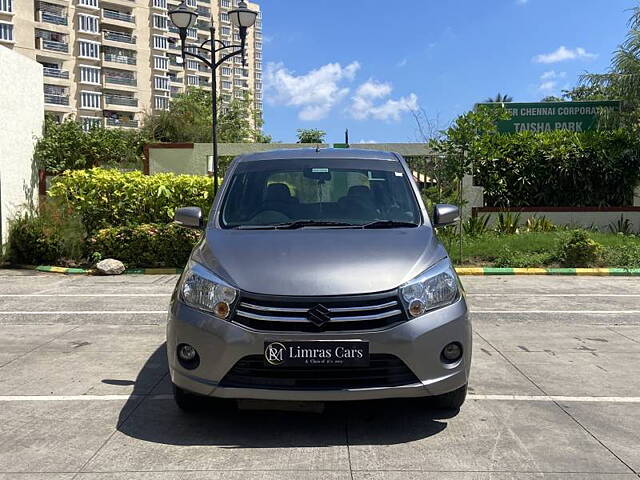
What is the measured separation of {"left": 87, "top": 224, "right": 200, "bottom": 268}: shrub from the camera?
1365 centimetres

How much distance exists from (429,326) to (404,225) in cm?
115

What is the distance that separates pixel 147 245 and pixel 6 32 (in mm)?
67938

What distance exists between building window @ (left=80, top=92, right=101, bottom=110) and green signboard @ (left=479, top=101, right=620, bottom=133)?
68938 millimetres

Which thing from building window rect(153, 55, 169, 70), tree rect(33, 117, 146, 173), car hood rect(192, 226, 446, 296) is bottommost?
car hood rect(192, 226, 446, 296)

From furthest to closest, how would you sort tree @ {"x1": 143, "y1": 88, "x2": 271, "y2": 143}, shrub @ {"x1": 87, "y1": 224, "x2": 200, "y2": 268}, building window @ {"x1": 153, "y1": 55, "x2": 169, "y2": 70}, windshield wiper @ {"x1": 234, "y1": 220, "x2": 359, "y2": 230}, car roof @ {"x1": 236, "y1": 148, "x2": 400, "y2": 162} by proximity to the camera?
building window @ {"x1": 153, "y1": 55, "x2": 169, "y2": 70}, tree @ {"x1": 143, "y1": 88, "x2": 271, "y2": 143}, shrub @ {"x1": 87, "y1": 224, "x2": 200, "y2": 268}, car roof @ {"x1": 236, "y1": 148, "x2": 400, "y2": 162}, windshield wiper @ {"x1": 234, "y1": 220, "x2": 359, "y2": 230}

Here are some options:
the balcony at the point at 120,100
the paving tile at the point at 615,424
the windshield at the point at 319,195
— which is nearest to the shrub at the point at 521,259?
the windshield at the point at 319,195

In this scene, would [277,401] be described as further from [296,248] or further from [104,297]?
[104,297]

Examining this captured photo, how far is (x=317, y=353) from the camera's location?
378 centimetres

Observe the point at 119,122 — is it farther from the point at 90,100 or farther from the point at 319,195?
the point at 319,195

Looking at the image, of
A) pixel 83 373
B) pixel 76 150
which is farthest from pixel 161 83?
pixel 83 373

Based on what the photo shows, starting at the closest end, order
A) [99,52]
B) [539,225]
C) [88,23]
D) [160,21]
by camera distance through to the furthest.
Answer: [539,225], [88,23], [99,52], [160,21]

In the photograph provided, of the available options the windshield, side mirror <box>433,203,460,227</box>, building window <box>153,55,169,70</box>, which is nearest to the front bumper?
the windshield

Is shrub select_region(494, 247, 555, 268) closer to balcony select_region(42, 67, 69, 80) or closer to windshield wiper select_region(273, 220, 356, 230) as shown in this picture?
windshield wiper select_region(273, 220, 356, 230)

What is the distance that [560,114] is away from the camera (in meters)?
20.0
